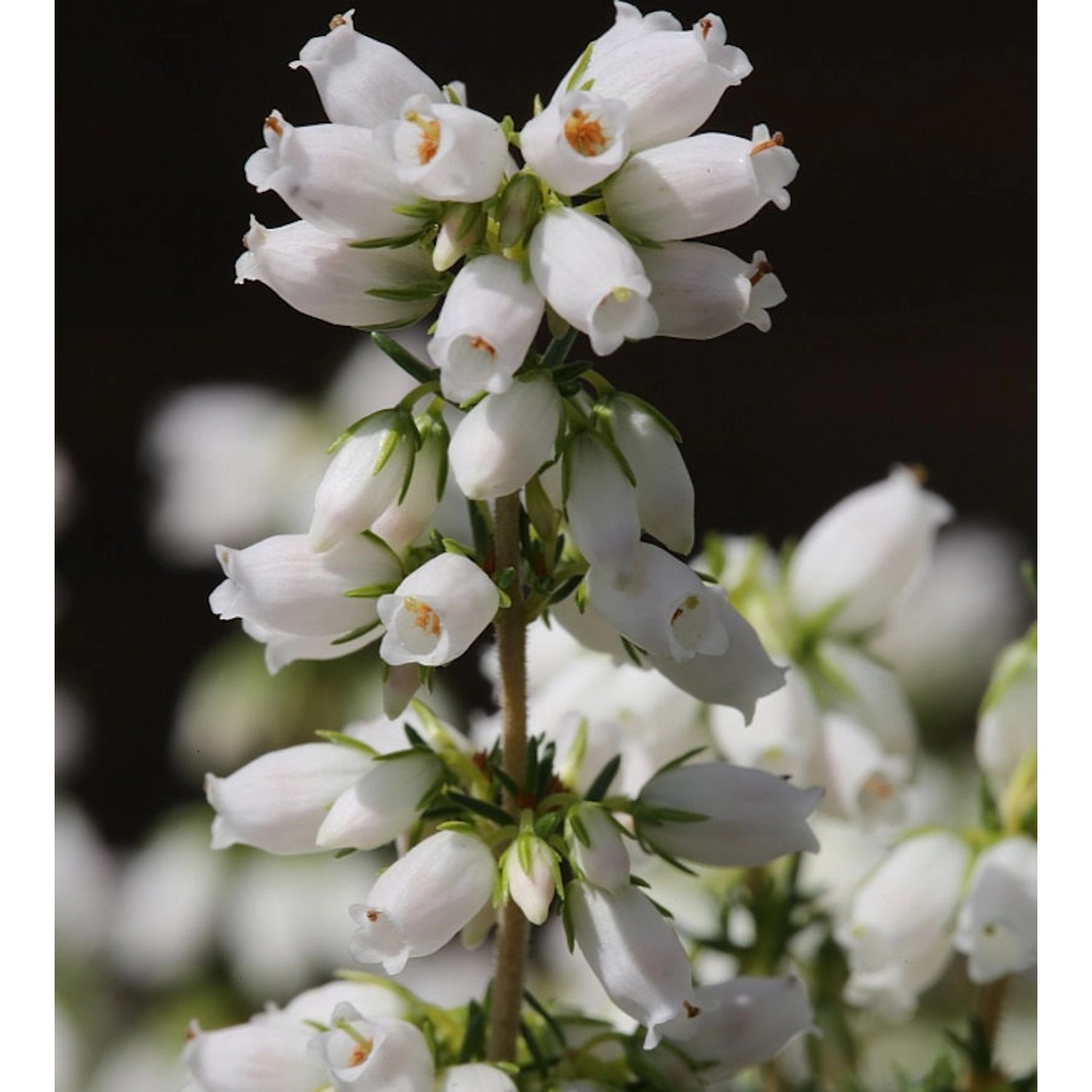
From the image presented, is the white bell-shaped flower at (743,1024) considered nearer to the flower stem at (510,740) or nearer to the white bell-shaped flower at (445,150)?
the flower stem at (510,740)

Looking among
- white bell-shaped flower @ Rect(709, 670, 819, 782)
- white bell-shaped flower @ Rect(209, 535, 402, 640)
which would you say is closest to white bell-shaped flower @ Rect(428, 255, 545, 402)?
white bell-shaped flower @ Rect(209, 535, 402, 640)

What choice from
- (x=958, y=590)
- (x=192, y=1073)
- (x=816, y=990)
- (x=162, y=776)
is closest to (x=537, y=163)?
(x=192, y=1073)

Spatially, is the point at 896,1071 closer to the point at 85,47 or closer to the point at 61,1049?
the point at 61,1049

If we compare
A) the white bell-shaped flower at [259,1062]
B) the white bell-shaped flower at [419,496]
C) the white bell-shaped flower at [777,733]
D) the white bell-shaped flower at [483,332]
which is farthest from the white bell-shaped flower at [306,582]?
the white bell-shaped flower at [777,733]

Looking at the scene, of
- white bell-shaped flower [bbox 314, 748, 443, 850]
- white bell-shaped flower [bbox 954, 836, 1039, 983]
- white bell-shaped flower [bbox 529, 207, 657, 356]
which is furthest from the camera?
white bell-shaped flower [bbox 954, 836, 1039, 983]

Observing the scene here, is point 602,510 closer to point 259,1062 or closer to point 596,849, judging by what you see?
point 596,849

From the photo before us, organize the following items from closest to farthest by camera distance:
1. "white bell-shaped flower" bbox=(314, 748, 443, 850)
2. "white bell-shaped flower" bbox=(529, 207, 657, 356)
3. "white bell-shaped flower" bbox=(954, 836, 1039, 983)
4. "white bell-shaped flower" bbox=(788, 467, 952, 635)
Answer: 1. "white bell-shaped flower" bbox=(529, 207, 657, 356)
2. "white bell-shaped flower" bbox=(314, 748, 443, 850)
3. "white bell-shaped flower" bbox=(954, 836, 1039, 983)
4. "white bell-shaped flower" bbox=(788, 467, 952, 635)

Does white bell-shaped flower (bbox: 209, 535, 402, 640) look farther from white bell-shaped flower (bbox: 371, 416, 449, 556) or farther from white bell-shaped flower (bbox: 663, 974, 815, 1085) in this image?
white bell-shaped flower (bbox: 663, 974, 815, 1085)
